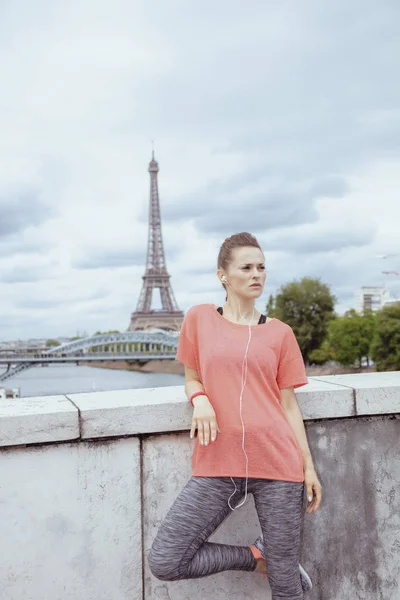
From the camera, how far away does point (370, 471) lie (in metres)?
2.94

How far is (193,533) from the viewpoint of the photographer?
2277mm

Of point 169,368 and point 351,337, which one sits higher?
point 351,337

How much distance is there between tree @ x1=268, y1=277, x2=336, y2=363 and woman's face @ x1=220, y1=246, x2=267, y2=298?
148ft

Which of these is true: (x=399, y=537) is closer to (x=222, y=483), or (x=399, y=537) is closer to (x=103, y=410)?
(x=222, y=483)

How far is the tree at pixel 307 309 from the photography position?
47562 mm

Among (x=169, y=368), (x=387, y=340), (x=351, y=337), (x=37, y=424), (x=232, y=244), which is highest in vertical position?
(x=351, y=337)

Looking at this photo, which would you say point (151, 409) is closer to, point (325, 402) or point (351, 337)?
point (325, 402)

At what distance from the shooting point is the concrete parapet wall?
2.47m

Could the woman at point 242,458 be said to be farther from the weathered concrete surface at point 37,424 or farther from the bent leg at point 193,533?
the weathered concrete surface at point 37,424

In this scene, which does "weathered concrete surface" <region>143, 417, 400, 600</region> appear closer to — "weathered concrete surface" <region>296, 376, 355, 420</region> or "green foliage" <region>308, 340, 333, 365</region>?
"weathered concrete surface" <region>296, 376, 355, 420</region>

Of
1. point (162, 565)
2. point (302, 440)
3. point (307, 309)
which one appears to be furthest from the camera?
point (307, 309)

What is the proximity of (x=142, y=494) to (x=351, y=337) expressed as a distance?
4187 centimetres

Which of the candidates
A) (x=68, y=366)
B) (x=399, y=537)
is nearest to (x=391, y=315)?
(x=399, y=537)

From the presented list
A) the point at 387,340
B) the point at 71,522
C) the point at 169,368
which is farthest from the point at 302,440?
the point at 169,368
